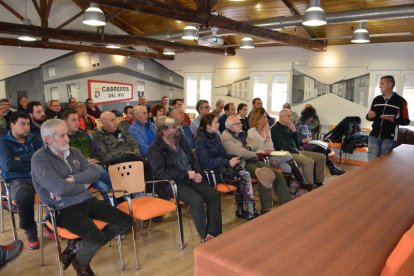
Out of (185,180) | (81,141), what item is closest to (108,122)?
(81,141)

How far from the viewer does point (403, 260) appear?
1029 millimetres

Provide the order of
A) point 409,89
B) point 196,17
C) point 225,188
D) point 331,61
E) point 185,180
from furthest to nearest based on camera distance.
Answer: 1. point 331,61
2. point 409,89
3. point 196,17
4. point 225,188
5. point 185,180

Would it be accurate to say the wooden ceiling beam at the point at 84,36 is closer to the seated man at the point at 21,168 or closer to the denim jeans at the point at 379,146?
the seated man at the point at 21,168

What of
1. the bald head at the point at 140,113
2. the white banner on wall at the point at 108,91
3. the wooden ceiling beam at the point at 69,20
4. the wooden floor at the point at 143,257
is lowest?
the wooden floor at the point at 143,257

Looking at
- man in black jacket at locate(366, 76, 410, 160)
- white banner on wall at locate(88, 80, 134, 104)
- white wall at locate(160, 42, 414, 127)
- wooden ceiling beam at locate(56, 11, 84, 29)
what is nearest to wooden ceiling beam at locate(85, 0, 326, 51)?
white wall at locate(160, 42, 414, 127)

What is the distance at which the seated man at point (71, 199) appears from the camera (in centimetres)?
250

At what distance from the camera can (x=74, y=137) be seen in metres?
3.90

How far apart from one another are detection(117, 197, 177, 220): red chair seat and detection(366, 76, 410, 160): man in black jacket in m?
2.66

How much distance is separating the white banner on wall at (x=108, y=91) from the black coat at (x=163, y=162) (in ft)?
24.7

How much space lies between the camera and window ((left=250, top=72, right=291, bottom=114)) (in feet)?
30.0

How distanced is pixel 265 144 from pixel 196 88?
22.2 feet

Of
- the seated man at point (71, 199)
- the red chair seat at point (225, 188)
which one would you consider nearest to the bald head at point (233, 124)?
the red chair seat at point (225, 188)

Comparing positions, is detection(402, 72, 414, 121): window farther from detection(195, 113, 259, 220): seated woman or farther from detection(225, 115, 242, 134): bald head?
detection(195, 113, 259, 220): seated woman

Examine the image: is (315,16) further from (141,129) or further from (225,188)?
(141,129)
